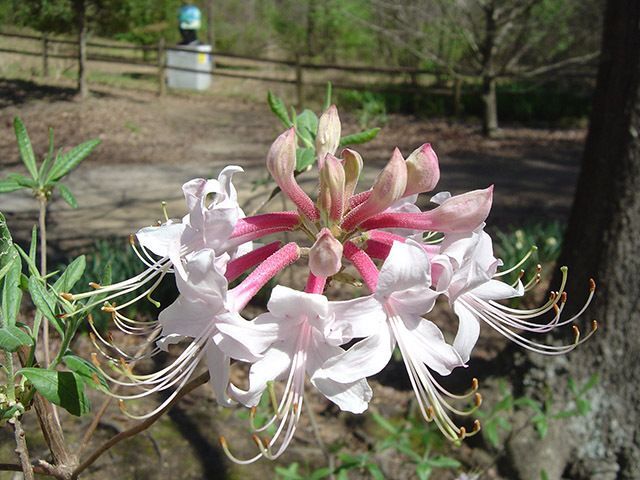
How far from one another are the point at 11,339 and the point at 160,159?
12.8ft

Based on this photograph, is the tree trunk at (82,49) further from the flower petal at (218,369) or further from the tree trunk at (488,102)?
the tree trunk at (488,102)

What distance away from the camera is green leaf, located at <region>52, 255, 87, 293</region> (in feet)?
2.36

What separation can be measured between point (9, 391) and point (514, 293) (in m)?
0.55

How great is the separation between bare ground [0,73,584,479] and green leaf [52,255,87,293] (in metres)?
1.09

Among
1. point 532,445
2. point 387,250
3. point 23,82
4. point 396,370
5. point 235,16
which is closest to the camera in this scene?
point 387,250

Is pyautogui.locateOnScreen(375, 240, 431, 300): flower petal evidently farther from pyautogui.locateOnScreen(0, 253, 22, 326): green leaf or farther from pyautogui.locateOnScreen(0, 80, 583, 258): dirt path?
pyautogui.locateOnScreen(0, 80, 583, 258): dirt path

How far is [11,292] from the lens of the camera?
660 mm

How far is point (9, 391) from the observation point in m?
0.63

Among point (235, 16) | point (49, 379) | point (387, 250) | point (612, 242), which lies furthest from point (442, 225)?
point (235, 16)

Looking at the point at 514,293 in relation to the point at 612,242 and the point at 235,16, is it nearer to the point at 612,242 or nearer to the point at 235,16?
the point at 612,242

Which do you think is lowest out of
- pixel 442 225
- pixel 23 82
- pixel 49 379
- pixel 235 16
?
pixel 49 379

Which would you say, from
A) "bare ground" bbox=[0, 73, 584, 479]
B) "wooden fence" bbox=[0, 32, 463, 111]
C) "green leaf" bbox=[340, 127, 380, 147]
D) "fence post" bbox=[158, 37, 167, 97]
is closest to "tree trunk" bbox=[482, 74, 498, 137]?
"bare ground" bbox=[0, 73, 584, 479]

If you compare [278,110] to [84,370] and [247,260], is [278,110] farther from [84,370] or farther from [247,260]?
[84,370]

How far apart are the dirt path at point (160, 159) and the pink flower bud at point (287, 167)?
6.22ft
